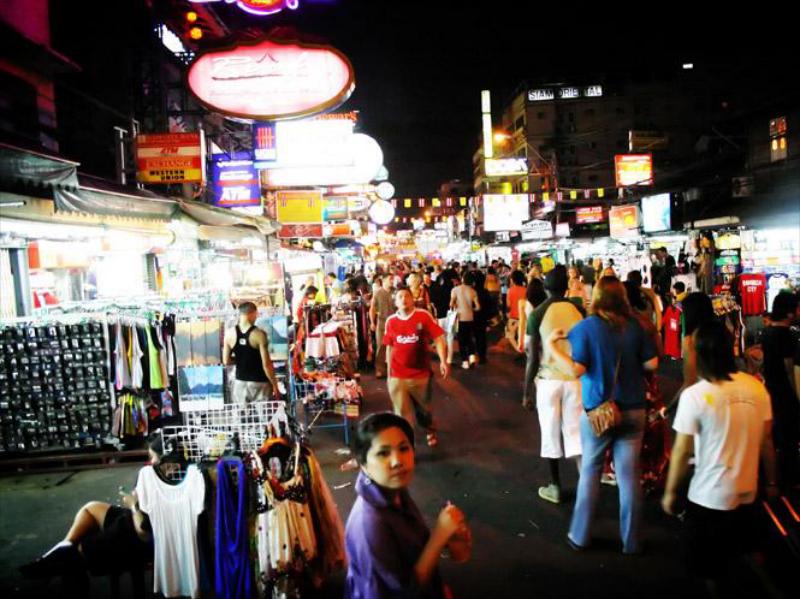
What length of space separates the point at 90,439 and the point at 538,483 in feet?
18.2

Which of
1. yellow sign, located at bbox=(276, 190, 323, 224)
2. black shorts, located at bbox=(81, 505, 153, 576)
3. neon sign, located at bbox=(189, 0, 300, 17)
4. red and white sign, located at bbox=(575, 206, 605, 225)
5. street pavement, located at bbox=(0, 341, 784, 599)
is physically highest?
neon sign, located at bbox=(189, 0, 300, 17)

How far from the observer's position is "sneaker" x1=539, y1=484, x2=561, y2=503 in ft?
17.4

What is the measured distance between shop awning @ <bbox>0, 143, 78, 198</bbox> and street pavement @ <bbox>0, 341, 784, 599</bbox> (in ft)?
11.4

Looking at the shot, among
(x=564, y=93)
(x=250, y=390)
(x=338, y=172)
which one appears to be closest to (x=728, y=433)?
(x=250, y=390)

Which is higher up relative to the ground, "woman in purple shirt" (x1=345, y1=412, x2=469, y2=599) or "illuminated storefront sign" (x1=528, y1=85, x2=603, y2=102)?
"illuminated storefront sign" (x1=528, y1=85, x2=603, y2=102)

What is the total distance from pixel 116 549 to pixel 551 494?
3777 millimetres

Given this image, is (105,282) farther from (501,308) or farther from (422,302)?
(501,308)

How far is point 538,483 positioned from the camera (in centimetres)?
578

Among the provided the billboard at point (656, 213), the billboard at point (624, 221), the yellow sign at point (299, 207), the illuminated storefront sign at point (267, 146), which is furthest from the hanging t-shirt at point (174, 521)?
the billboard at point (624, 221)

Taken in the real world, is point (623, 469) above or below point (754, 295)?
below

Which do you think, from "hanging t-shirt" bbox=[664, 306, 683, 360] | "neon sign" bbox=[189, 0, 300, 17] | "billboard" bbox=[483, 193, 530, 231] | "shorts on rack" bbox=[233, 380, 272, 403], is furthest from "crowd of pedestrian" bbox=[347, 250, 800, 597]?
"billboard" bbox=[483, 193, 530, 231]

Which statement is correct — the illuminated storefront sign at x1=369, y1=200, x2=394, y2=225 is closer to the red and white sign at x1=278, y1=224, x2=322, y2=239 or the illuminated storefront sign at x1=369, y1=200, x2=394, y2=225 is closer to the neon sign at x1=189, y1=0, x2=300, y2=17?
the red and white sign at x1=278, y1=224, x2=322, y2=239

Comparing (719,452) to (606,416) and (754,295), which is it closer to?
(606,416)

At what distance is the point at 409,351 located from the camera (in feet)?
21.4
